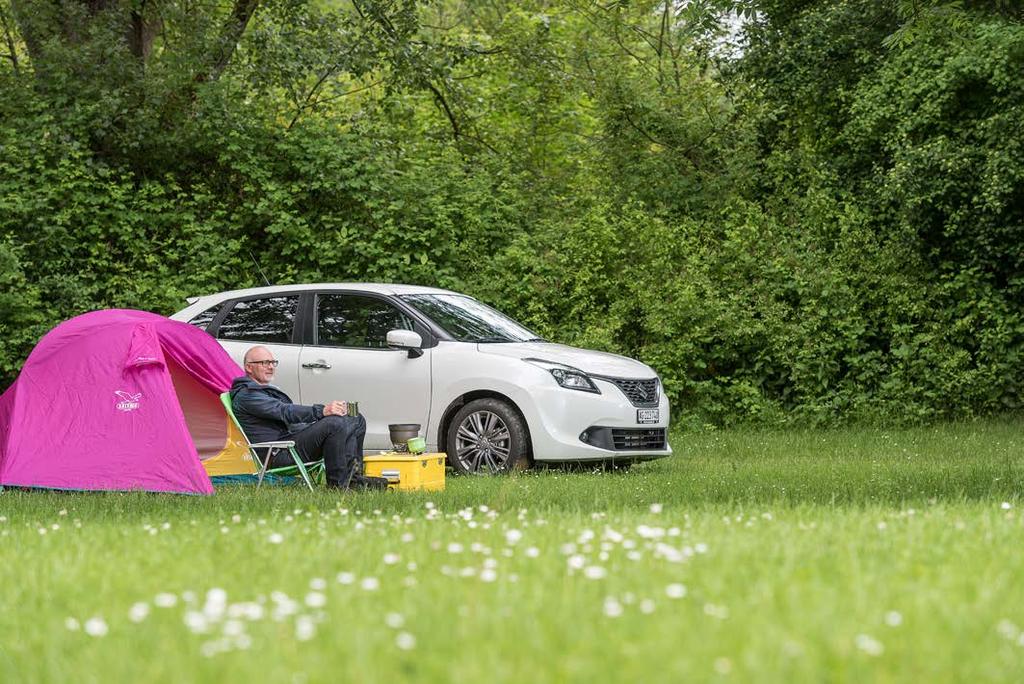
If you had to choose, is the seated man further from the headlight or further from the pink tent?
the headlight

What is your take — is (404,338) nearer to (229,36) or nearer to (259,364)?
(259,364)

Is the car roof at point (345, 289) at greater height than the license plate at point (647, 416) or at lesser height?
greater

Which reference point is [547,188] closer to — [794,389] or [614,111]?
[614,111]

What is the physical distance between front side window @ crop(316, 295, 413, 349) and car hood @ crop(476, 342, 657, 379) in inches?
37.4

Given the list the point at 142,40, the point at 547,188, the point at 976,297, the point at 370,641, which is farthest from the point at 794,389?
the point at 370,641

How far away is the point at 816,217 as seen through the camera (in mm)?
19359

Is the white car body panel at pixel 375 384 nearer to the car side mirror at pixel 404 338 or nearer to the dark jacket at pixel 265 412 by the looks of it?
the car side mirror at pixel 404 338

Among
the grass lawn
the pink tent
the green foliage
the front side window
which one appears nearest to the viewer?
the grass lawn

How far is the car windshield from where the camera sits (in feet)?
41.2

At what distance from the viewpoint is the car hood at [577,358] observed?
12016mm

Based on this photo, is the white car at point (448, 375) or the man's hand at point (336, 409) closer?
the man's hand at point (336, 409)

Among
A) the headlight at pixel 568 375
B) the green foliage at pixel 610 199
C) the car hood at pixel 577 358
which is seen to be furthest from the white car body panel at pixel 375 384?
the green foliage at pixel 610 199

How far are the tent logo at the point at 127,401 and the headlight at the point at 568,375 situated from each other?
3.41 meters

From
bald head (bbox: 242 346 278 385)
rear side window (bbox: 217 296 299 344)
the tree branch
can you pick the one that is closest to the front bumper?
bald head (bbox: 242 346 278 385)
